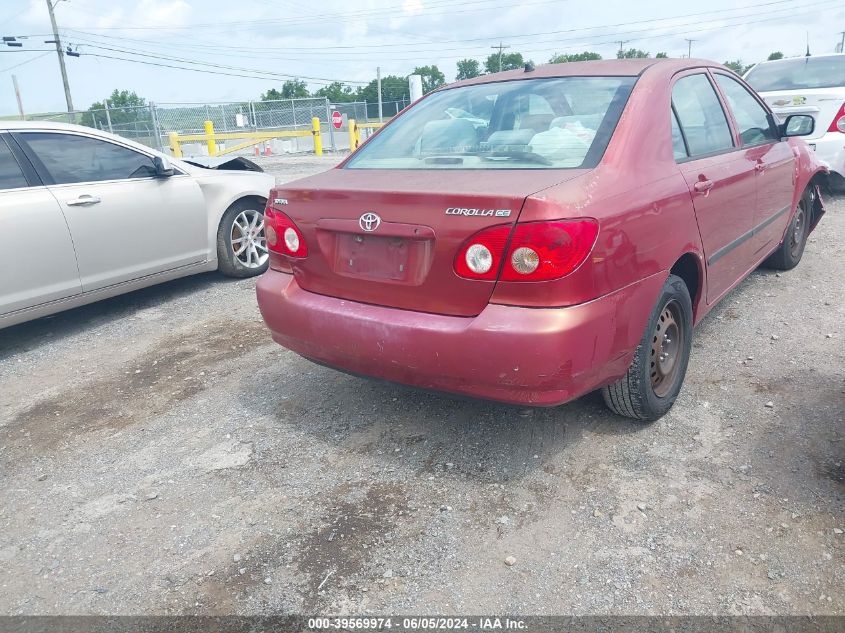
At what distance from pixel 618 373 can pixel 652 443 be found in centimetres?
50

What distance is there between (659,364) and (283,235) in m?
1.87

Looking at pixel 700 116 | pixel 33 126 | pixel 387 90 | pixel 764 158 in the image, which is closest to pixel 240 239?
pixel 33 126

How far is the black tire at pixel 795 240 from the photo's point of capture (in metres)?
5.29

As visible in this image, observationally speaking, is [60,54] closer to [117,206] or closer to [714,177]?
[117,206]

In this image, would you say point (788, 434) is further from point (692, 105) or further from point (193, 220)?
point (193, 220)

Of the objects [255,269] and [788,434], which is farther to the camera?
[255,269]

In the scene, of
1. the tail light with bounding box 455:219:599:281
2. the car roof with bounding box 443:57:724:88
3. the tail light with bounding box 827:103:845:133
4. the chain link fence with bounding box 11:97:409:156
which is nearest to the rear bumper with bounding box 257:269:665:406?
the tail light with bounding box 455:219:599:281

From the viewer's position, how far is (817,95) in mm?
7504

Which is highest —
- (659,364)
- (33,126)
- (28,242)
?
(33,126)

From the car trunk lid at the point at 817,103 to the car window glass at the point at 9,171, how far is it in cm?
753

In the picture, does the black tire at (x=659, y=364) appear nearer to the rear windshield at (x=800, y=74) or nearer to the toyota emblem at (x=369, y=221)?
the toyota emblem at (x=369, y=221)

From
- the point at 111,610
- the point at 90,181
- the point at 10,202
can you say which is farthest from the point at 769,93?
the point at 111,610

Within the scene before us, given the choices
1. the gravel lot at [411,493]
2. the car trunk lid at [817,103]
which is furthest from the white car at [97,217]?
the car trunk lid at [817,103]

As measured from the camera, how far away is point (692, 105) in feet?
11.1
